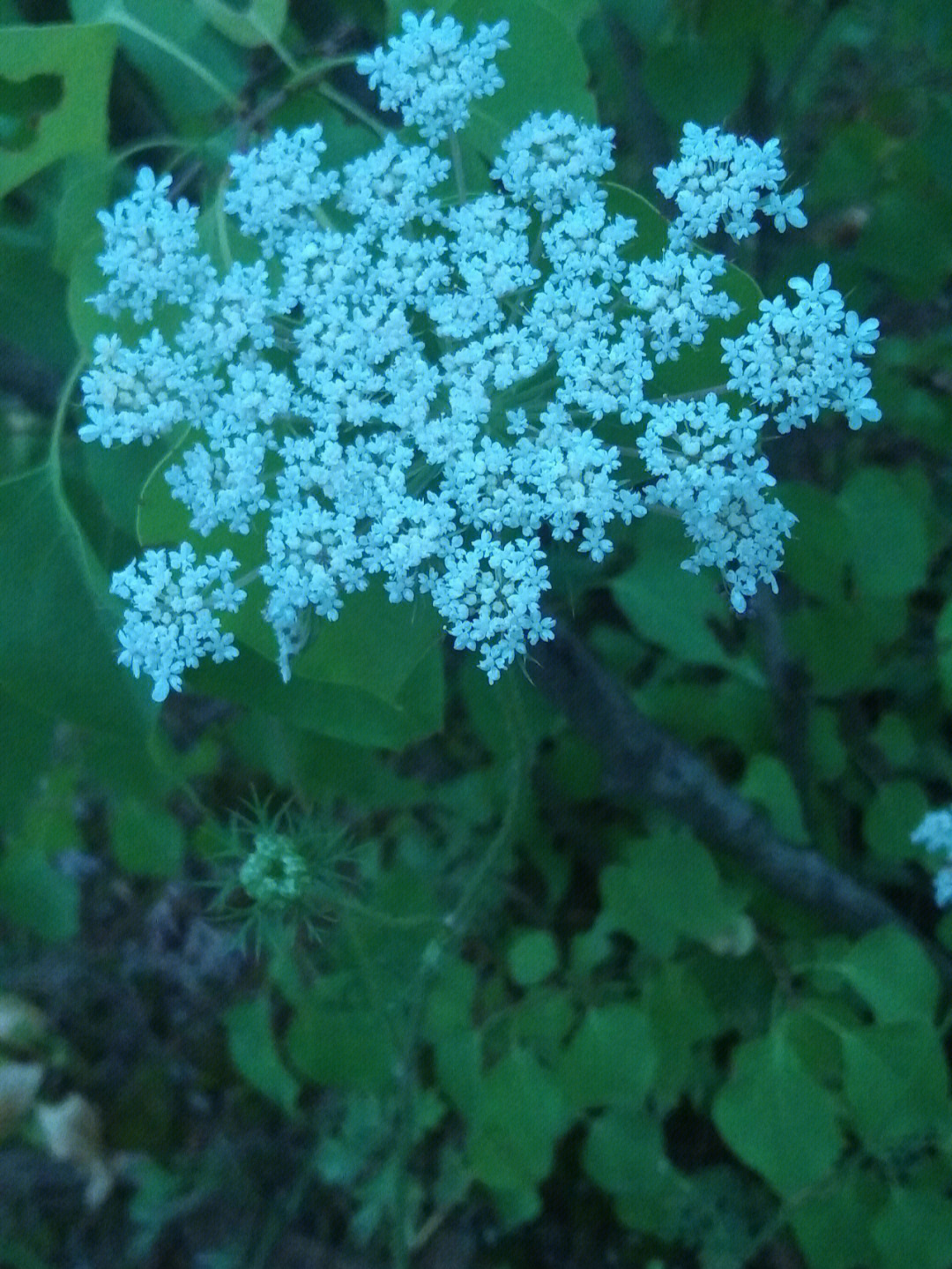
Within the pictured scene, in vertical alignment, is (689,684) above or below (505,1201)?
above

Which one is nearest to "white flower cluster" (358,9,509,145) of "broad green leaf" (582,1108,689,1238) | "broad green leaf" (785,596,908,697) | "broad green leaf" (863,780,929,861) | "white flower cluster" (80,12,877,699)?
"white flower cluster" (80,12,877,699)

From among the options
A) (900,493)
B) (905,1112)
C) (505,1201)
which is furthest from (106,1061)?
(900,493)

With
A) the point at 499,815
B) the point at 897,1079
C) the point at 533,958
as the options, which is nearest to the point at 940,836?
the point at 897,1079

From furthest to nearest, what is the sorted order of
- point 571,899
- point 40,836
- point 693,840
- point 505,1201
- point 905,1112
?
point 571,899 → point 40,836 → point 505,1201 → point 693,840 → point 905,1112

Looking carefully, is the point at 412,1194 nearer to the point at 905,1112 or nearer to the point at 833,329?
the point at 905,1112

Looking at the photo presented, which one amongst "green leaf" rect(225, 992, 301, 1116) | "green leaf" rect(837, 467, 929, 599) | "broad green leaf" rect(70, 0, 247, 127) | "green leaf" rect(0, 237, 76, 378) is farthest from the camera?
→ "green leaf" rect(225, 992, 301, 1116)

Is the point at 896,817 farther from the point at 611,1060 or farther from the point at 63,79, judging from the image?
the point at 63,79

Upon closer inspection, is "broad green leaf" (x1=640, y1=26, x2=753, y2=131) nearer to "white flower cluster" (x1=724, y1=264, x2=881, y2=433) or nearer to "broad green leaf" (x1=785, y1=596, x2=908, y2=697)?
"white flower cluster" (x1=724, y1=264, x2=881, y2=433)

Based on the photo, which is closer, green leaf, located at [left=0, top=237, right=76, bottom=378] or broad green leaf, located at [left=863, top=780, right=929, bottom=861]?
green leaf, located at [left=0, top=237, right=76, bottom=378]
